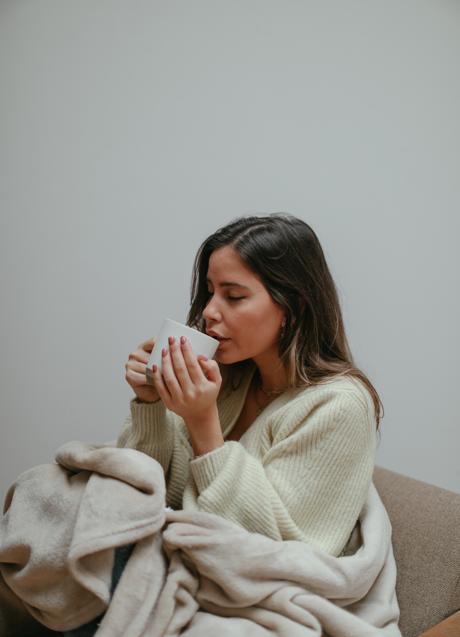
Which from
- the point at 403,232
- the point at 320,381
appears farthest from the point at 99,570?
the point at 403,232

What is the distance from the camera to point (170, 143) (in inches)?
64.5

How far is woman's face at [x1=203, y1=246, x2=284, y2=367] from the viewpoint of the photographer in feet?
3.50

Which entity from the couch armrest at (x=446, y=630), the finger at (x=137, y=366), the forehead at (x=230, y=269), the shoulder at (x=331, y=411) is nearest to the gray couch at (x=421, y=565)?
the couch armrest at (x=446, y=630)

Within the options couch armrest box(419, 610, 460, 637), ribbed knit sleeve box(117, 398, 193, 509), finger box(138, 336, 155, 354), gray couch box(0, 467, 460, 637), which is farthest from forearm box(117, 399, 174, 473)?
couch armrest box(419, 610, 460, 637)

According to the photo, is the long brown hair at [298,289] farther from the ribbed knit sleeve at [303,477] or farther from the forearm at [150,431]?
the forearm at [150,431]

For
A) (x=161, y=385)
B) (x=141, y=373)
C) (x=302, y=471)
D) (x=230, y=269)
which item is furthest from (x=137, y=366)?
(x=302, y=471)

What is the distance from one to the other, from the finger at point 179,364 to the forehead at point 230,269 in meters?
0.19

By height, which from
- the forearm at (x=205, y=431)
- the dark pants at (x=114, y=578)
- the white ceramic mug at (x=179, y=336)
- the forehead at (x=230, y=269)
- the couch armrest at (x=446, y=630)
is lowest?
the dark pants at (x=114, y=578)

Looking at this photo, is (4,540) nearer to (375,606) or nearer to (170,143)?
(375,606)

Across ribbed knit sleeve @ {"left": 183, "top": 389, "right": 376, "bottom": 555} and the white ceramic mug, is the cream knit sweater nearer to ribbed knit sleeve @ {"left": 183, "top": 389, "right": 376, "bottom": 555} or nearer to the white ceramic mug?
ribbed knit sleeve @ {"left": 183, "top": 389, "right": 376, "bottom": 555}

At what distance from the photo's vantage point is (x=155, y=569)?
2.64 feet

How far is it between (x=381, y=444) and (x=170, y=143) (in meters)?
0.99

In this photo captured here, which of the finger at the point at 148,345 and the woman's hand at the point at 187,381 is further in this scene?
the finger at the point at 148,345

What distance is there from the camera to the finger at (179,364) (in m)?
0.94
